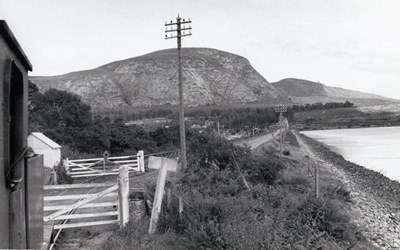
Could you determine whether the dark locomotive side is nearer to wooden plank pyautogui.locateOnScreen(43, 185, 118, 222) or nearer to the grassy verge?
wooden plank pyautogui.locateOnScreen(43, 185, 118, 222)

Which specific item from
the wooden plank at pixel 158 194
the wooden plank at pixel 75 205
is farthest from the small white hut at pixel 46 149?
the wooden plank at pixel 158 194

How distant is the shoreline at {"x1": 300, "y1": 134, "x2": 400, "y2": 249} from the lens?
49.6ft

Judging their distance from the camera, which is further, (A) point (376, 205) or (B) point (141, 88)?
(B) point (141, 88)

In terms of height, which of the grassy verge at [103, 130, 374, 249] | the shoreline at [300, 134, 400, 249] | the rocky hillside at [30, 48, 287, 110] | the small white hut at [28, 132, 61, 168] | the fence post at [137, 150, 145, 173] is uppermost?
the rocky hillside at [30, 48, 287, 110]

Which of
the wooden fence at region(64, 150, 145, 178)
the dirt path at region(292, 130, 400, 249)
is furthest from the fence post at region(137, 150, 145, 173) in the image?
the dirt path at region(292, 130, 400, 249)

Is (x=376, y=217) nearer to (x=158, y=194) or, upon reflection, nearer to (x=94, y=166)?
(x=158, y=194)

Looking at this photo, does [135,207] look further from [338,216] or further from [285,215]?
[338,216]

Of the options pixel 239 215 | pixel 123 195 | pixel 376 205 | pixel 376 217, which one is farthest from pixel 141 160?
pixel 376 205

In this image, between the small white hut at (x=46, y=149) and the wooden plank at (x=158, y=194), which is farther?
the small white hut at (x=46, y=149)

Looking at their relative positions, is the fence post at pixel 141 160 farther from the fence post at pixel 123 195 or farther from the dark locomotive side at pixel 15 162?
the dark locomotive side at pixel 15 162

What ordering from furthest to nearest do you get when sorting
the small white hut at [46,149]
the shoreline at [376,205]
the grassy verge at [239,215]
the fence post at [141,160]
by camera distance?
the fence post at [141,160] → the small white hut at [46,149] → the shoreline at [376,205] → the grassy verge at [239,215]

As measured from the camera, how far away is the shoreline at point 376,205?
1511 centimetres

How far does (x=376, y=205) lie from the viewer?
70.0 ft

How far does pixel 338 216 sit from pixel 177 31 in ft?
50.7
